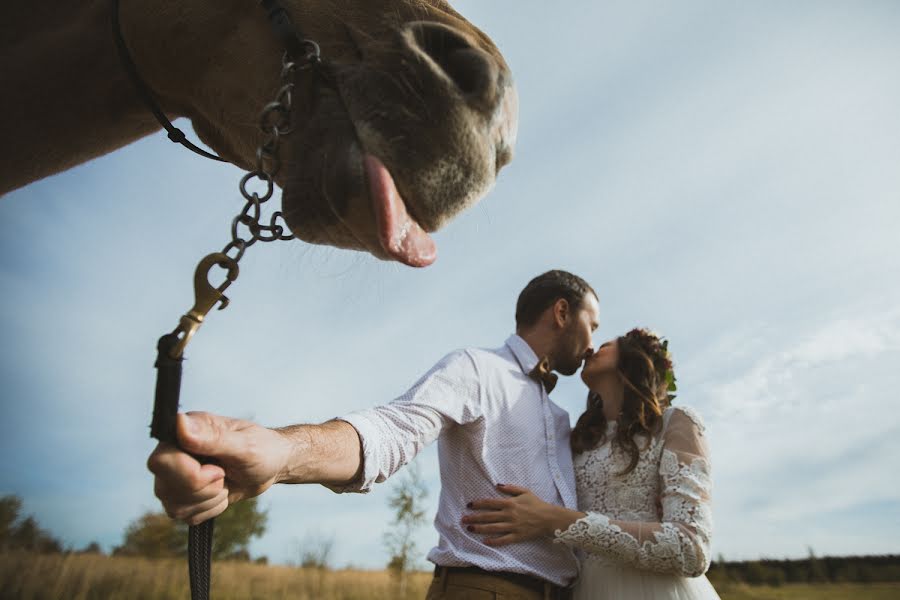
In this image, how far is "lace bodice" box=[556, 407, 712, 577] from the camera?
2576mm

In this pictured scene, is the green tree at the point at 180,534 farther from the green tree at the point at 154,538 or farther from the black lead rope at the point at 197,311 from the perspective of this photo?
the black lead rope at the point at 197,311

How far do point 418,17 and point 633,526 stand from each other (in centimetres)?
245

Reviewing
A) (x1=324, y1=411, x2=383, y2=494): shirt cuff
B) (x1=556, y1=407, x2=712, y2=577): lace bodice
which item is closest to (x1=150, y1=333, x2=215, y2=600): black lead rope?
(x1=324, y1=411, x2=383, y2=494): shirt cuff

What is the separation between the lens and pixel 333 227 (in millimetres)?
1494

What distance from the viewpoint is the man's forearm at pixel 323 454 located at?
4.77ft

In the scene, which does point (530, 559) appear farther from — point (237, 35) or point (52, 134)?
point (52, 134)

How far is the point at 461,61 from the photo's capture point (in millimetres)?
A: 1475

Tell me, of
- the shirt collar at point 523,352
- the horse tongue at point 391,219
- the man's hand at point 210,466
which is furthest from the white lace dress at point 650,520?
the man's hand at point 210,466

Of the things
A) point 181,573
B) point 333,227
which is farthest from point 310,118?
point 181,573

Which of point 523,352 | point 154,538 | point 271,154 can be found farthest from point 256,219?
point 154,538

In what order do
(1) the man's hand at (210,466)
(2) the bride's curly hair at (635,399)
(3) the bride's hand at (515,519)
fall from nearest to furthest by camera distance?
(1) the man's hand at (210,466), (3) the bride's hand at (515,519), (2) the bride's curly hair at (635,399)

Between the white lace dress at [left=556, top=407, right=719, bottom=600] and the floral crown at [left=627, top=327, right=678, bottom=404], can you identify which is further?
the floral crown at [left=627, top=327, right=678, bottom=404]

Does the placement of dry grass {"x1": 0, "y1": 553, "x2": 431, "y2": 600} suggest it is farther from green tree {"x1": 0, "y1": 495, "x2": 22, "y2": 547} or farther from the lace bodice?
the lace bodice

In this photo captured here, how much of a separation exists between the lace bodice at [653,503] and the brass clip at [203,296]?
214cm
